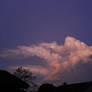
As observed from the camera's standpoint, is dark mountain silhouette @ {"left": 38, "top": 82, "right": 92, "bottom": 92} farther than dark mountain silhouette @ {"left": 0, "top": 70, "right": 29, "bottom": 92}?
Yes

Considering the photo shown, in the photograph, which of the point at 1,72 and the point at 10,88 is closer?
the point at 10,88

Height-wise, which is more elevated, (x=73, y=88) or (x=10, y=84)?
(x=10, y=84)

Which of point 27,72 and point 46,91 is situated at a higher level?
→ point 27,72

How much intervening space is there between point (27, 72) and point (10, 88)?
42622mm

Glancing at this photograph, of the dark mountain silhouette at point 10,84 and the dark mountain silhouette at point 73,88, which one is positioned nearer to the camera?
the dark mountain silhouette at point 10,84

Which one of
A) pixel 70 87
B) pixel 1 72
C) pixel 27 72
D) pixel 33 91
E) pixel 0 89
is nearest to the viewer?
pixel 0 89

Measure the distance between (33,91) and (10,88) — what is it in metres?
A: 38.6

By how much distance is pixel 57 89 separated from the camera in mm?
32219

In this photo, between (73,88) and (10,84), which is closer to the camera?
(10,84)

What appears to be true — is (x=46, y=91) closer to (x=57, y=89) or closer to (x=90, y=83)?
(x=57, y=89)

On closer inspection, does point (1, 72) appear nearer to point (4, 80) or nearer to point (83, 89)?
point (4, 80)

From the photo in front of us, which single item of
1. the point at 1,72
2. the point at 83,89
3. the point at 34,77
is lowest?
the point at 83,89

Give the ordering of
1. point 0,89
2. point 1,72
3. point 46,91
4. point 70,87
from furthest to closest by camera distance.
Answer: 1. point 46,91
2. point 70,87
3. point 1,72
4. point 0,89

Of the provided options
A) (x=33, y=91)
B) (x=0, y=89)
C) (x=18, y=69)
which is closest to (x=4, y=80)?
→ (x=0, y=89)
